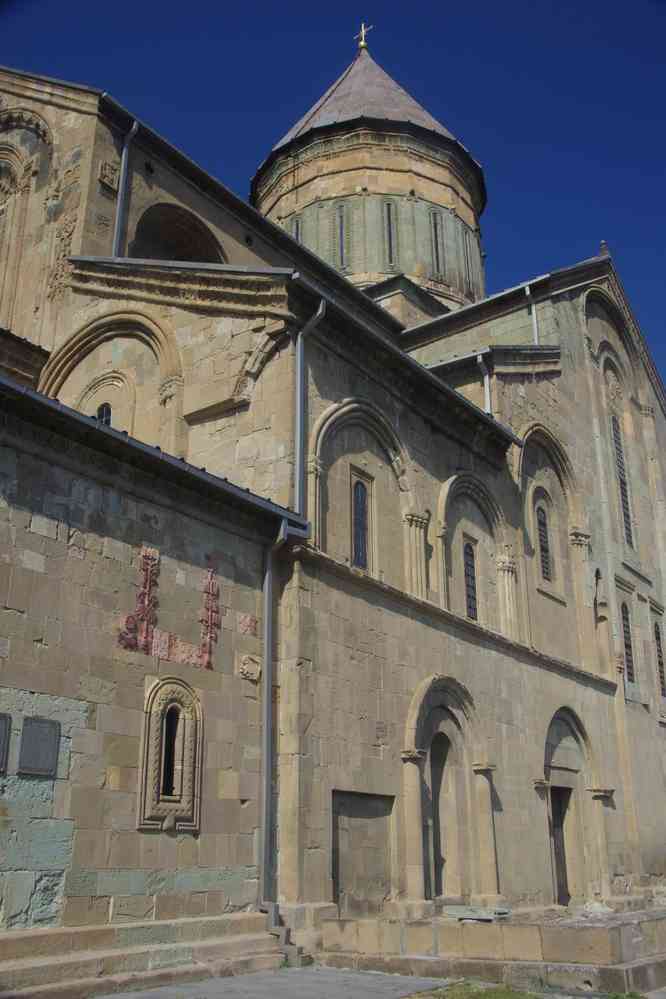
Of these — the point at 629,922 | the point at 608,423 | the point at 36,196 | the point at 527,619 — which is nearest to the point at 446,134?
the point at 608,423

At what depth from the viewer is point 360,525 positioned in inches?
558

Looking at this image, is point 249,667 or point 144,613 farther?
point 249,667

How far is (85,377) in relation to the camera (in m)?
15.4

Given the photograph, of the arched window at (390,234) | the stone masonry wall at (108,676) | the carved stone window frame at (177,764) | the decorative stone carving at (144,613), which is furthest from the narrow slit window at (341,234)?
the carved stone window frame at (177,764)

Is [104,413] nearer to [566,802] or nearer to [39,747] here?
[39,747]

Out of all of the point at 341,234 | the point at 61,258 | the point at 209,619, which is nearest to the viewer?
the point at 209,619

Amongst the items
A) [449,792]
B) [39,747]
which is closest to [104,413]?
[39,747]

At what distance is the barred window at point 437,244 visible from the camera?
28594 millimetres

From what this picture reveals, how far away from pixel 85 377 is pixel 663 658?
15167mm

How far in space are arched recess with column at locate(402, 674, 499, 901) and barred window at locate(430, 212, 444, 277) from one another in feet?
54.1

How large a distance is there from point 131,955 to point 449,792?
6597 mm

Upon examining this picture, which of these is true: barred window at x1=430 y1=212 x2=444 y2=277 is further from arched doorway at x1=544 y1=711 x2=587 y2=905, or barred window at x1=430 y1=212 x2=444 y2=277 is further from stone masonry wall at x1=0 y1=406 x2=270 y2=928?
stone masonry wall at x1=0 y1=406 x2=270 y2=928

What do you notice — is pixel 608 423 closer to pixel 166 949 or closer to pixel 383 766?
pixel 383 766

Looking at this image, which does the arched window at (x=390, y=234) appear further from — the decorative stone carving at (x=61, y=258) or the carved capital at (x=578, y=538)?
the decorative stone carving at (x=61, y=258)
